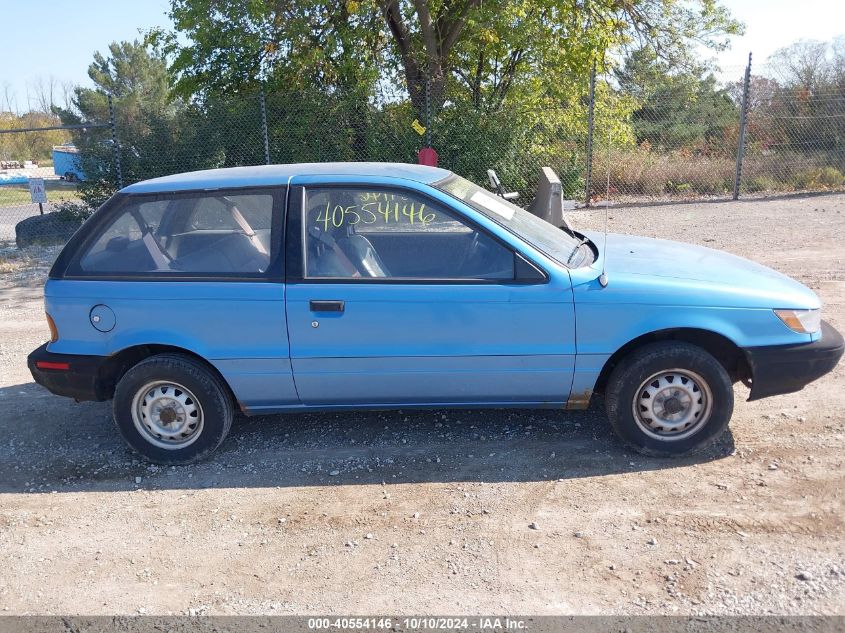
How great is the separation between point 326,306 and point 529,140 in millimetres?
10604

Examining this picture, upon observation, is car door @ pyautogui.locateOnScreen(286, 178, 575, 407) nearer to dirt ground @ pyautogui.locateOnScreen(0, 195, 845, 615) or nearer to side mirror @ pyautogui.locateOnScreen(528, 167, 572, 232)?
dirt ground @ pyautogui.locateOnScreen(0, 195, 845, 615)

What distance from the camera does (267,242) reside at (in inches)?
176

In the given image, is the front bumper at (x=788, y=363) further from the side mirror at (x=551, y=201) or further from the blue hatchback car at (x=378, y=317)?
the side mirror at (x=551, y=201)

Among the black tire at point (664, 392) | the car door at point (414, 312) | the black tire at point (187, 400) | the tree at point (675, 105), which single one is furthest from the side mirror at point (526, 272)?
the tree at point (675, 105)

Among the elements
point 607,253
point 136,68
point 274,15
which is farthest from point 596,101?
point 136,68

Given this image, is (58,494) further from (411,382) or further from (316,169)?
(316,169)

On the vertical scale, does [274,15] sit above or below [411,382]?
above

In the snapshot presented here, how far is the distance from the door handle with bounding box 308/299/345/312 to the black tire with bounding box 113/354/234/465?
2.51 feet

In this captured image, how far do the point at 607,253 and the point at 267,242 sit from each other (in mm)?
2088

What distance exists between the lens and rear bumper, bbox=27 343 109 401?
4.50 metres

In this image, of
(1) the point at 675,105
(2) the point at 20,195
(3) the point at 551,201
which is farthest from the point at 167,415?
(2) the point at 20,195

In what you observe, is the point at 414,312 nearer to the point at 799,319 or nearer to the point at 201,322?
the point at 201,322

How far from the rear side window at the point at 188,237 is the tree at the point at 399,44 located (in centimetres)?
941

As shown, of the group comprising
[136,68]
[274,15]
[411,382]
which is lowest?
[411,382]
